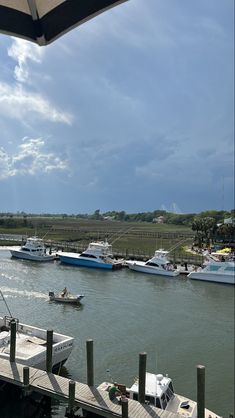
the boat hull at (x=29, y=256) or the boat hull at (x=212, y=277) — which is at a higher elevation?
the boat hull at (x=29, y=256)

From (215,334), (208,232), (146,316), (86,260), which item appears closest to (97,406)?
(215,334)

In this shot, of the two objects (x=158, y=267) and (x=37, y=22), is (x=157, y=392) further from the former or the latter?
(x=158, y=267)

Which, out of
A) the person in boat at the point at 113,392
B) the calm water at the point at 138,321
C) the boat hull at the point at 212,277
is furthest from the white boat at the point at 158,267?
the person in boat at the point at 113,392

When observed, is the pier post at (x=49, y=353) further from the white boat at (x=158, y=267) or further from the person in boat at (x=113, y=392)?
the white boat at (x=158, y=267)

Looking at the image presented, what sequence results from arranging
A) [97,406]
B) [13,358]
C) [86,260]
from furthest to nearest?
[86,260] < [13,358] < [97,406]

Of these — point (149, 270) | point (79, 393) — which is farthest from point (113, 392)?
point (149, 270)

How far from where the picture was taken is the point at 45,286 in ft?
133

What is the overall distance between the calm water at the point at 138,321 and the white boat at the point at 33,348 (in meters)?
1.23

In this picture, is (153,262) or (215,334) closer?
(215,334)

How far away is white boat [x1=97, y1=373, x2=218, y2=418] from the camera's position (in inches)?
568

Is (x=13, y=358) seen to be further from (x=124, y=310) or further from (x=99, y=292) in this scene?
(x=99, y=292)

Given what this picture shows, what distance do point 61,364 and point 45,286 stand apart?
2204 cm

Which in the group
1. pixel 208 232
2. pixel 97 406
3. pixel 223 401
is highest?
pixel 208 232

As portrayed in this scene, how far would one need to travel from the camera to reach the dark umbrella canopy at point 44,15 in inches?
137
